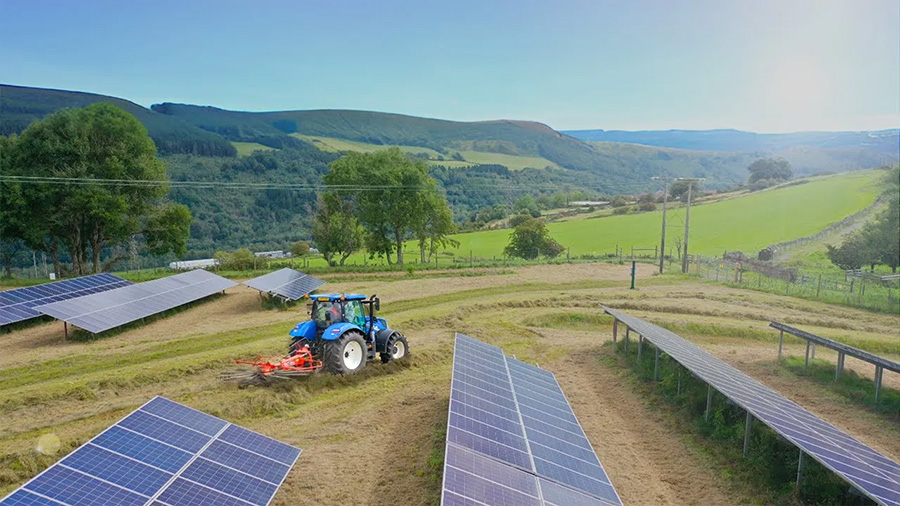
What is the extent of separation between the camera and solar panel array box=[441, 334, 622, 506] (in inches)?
334

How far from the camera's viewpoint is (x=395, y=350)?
19875 mm

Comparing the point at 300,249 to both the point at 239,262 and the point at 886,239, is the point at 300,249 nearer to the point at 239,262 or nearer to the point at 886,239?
the point at 239,262

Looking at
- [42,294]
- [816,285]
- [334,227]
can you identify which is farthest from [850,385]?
[334,227]

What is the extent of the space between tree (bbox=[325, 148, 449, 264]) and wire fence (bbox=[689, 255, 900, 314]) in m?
24.0

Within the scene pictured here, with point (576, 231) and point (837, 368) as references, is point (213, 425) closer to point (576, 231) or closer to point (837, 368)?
point (837, 368)

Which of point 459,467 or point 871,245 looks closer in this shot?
point 459,467

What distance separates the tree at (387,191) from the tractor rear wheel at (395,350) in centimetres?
3159

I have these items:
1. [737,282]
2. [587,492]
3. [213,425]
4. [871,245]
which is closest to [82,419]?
[213,425]

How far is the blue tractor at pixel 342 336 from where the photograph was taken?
17406 millimetres

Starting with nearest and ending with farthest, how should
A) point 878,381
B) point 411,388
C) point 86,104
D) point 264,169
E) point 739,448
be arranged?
point 739,448, point 878,381, point 411,388, point 86,104, point 264,169

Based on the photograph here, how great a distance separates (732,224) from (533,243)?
27540 millimetres

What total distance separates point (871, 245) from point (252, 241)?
7976cm

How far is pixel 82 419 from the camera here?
46.8 ft

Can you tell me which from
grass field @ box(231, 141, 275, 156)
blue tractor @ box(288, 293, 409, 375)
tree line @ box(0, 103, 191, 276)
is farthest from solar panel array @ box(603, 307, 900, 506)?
grass field @ box(231, 141, 275, 156)
